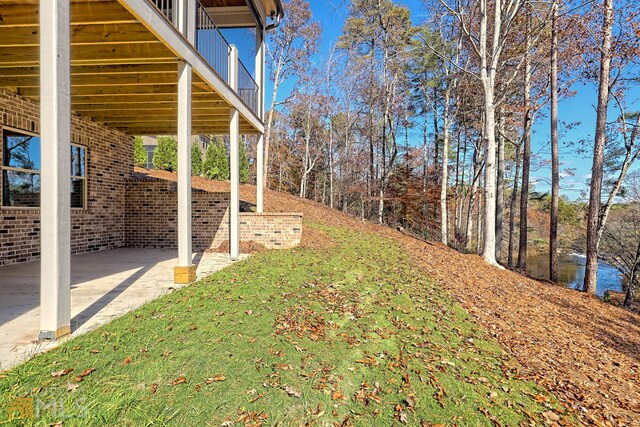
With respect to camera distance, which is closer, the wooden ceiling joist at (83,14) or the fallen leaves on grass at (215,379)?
the fallen leaves on grass at (215,379)

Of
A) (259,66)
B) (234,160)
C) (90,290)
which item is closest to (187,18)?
(234,160)

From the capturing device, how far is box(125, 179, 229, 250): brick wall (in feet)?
25.2

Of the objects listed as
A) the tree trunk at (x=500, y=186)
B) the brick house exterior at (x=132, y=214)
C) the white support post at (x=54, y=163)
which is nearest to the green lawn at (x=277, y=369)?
the white support post at (x=54, y=163)

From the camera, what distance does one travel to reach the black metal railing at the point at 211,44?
Answer: 17.3 ft

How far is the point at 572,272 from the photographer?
18734mm

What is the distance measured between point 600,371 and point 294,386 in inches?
147

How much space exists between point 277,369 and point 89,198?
6822 millimetres

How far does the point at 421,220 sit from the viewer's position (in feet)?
66.1

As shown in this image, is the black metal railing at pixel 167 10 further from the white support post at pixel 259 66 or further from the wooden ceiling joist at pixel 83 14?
the white support post at pixel 259 66

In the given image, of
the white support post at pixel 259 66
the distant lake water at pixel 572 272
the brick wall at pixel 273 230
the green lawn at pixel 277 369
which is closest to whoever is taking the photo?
the green lawn at pixel 277 369

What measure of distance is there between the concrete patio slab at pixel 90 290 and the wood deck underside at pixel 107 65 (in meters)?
3.04

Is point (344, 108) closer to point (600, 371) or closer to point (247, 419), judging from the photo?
point (600, 371)

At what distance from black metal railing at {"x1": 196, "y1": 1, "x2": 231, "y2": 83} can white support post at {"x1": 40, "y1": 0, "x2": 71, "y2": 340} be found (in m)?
2.73

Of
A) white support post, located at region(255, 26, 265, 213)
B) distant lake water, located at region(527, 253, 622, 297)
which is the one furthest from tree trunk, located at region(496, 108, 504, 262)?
white support post, located at region(255, 26, 265, 213)
